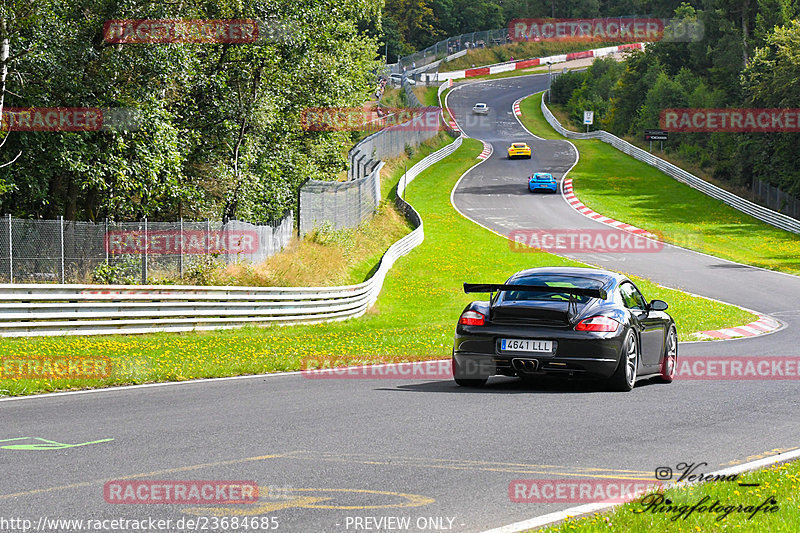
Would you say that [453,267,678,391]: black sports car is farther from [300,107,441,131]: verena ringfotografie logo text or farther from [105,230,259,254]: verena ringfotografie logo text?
[300,107,441,131]: verena ringfotografie logo text

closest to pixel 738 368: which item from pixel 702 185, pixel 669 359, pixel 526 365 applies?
pixel 669 359

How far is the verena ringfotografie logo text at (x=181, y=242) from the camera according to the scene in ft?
72.2

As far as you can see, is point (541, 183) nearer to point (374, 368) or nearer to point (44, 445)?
point (374, 368)

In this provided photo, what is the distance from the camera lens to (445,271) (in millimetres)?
38125

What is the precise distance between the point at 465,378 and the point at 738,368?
5311 millimetres

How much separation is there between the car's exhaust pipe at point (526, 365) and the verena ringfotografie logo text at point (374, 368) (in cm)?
236

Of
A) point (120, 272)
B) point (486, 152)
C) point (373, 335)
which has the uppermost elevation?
point (486, 152)

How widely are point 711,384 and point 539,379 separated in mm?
2256

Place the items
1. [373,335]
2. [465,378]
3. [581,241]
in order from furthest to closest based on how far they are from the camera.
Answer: [581,241] < [373,335] < [465,378]

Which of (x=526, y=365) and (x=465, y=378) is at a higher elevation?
(x=526, y=365)

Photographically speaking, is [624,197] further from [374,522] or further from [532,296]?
[374,522]

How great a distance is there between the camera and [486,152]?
79625 millimetres

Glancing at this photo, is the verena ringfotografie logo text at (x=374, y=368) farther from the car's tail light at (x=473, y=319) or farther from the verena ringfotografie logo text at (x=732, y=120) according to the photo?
the verena ringfotografie logo text at (x=732, y=120)

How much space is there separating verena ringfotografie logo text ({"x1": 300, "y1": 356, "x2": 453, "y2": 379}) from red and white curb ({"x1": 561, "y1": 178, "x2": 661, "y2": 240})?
1364 inches
